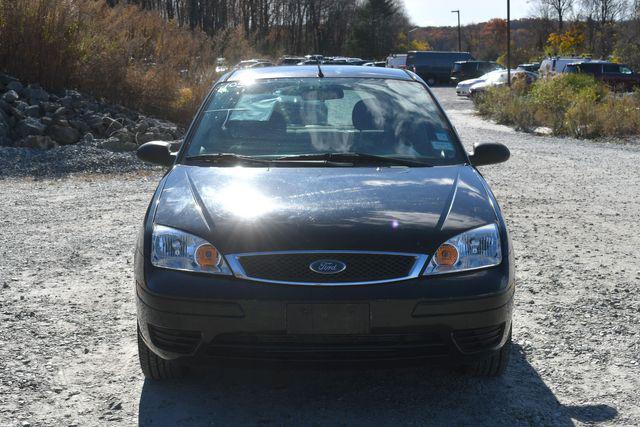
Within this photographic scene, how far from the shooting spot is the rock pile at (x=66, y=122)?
46.0 ft

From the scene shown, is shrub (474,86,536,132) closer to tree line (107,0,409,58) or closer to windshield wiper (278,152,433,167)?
windshield wiper (278,152,433,167)

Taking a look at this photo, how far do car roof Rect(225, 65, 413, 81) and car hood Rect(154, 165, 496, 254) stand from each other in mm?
1193

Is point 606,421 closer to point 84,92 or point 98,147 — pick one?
point 98,147

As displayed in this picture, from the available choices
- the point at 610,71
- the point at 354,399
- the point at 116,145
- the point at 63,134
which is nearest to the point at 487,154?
the point at 354,399

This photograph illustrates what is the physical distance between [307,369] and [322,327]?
21 cm

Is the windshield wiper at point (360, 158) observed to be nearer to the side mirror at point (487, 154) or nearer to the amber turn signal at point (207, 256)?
the side mirror at point (487, 154)

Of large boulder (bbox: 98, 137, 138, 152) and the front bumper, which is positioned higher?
the front bumper

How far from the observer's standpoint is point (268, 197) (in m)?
3.97

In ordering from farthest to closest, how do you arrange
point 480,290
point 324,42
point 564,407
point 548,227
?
point 324,42 → point 548,227 → point 564,407 → point 480,290

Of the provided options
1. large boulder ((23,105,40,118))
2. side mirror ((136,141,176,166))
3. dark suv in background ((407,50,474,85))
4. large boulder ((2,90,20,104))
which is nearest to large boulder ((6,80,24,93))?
large boulder ((2,90,20,104))

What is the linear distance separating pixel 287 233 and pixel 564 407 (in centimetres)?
149

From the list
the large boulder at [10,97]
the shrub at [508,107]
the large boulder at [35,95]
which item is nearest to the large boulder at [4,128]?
the large boulder at [10,97]

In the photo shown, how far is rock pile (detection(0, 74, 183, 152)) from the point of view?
14.0 metres

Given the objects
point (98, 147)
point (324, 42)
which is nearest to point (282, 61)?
point (98, 147)
